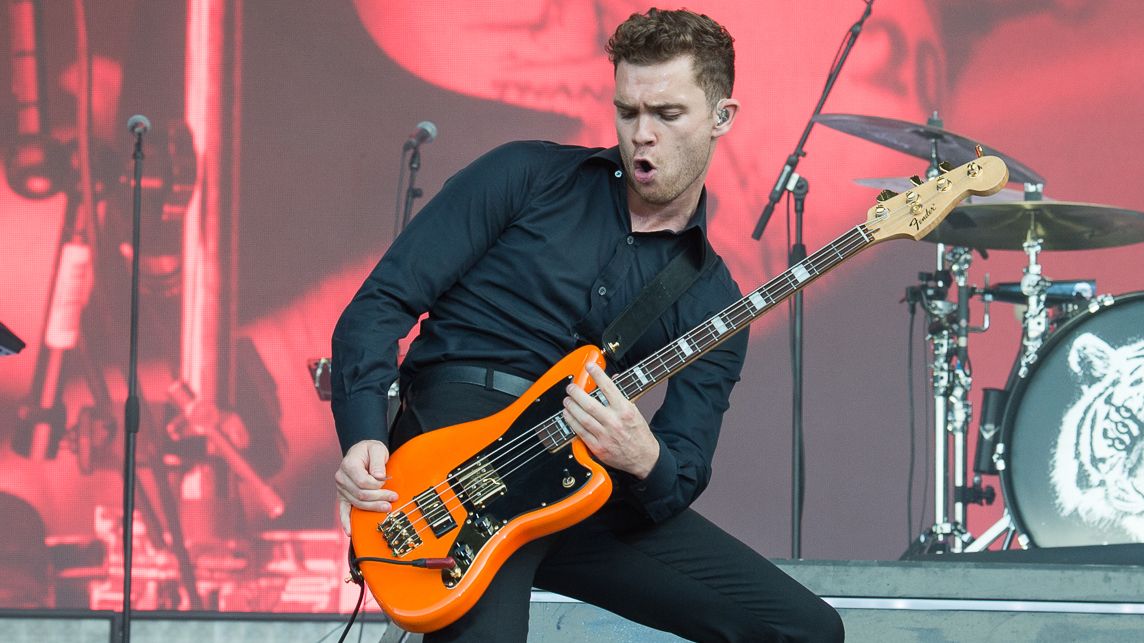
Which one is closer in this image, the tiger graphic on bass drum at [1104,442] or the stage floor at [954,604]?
the stage floor at [954,604]

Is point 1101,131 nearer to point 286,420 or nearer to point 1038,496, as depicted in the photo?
point 1038,496

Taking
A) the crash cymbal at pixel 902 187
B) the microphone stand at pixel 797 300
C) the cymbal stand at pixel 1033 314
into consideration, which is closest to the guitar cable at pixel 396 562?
the microphone stand at pixel 797 300

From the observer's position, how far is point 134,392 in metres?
4.20

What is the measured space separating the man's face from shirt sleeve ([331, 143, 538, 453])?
0.23 m

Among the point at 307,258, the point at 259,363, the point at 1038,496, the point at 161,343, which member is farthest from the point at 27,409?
the point at 1038,496

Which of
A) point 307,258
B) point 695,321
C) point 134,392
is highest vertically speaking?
point 695,321

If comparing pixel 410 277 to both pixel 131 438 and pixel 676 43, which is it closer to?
pixel 676 43

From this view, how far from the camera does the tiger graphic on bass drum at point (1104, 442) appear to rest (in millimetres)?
4035

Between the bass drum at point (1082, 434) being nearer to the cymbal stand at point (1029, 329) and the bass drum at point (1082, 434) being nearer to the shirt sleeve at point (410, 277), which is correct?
the cymbal stand at point (1029, 329)

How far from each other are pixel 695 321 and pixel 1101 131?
3.03 m

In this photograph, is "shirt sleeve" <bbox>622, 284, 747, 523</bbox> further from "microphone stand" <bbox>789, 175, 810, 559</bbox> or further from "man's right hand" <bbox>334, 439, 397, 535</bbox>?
"microphone stand" <bbox>789, 175, 810, 559</bbox>

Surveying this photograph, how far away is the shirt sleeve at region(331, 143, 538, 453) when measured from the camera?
2129 millimetres

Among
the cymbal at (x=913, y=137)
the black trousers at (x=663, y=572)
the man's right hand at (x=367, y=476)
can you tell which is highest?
the cymbal at (x=913, y=137)

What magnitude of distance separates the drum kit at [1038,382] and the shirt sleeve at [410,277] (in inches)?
83.7
